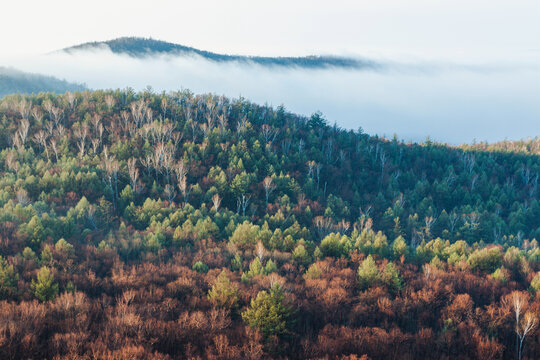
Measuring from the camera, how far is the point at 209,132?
102 meters

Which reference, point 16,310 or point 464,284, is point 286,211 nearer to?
point 464,284

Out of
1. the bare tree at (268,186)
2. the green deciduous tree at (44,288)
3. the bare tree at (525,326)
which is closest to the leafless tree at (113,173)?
the bare tree at (268,186)

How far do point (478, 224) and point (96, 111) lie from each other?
373 ft

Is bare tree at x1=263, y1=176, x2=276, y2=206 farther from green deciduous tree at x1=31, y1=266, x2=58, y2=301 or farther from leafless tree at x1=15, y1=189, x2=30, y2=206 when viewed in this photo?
green deciduous tree at x1=31, y1=266, x2=58, y2=301

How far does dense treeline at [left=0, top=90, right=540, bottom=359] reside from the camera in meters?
24.8

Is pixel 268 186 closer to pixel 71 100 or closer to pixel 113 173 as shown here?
pixel 113 173

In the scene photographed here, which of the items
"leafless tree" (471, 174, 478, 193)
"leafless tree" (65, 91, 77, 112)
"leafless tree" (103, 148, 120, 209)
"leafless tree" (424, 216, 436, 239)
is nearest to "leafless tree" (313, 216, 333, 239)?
"leafless tree" (424, 216, 436, 239)

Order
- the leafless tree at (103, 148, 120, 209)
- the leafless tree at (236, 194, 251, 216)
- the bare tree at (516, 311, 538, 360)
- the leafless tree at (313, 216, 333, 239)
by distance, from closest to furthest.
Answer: the bare tree at (516, 311, 538, 360), the leafless tree at (103, 148, 120, 209), the leafless tree at (313, 216, 333, 239), the leafless tree at (236, 194, 251, 216)

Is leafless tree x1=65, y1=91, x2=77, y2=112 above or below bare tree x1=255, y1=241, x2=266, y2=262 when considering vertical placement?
above

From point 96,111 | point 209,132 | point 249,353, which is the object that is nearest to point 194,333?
point 249,353

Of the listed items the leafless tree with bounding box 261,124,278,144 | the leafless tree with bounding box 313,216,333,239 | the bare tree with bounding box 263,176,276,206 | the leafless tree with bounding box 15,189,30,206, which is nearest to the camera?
the leafless tree with bounding box 15,189,30,206

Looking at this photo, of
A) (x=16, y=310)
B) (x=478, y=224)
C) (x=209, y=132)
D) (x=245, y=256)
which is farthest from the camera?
(x=209, y=132)

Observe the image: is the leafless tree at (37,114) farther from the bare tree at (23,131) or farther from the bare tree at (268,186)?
the bare tree at (268,186)

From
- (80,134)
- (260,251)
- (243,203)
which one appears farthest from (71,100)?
(260,251)
